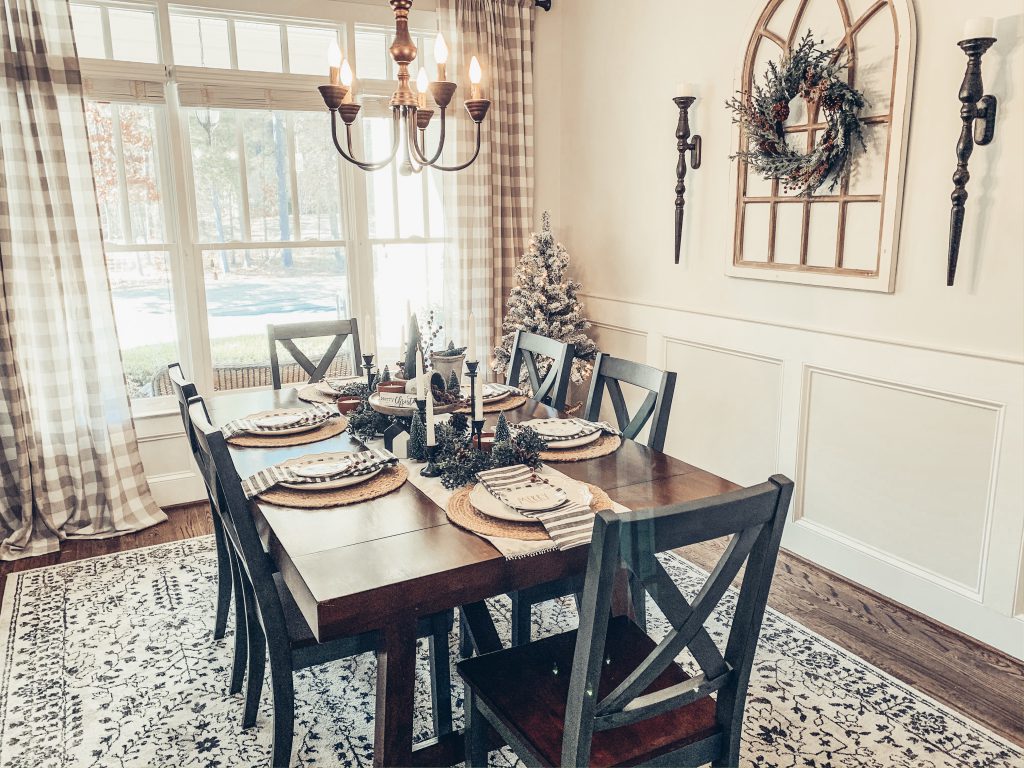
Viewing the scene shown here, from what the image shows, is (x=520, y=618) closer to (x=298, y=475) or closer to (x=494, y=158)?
(x=298, y=475)

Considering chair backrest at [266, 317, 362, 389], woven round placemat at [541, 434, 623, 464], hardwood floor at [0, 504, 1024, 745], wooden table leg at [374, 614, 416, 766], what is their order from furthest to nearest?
chair backrest at [266, 317, 362, 389] < hardwood floor at [0, 504, 1024, 745] < woven round placemat at [541, 434, 623, 464] < wooden table leg at [374, 614, 416, 766]

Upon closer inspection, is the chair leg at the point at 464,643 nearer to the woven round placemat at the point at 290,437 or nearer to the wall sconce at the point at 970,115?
the woven round placemat at the point at 290,437

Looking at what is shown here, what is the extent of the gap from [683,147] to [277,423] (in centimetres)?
221

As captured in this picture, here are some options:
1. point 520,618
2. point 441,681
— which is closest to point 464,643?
point 520,618

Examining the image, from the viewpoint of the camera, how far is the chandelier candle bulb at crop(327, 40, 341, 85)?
2186 millimetres

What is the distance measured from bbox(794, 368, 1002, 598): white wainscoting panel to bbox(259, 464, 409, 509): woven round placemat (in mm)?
1870

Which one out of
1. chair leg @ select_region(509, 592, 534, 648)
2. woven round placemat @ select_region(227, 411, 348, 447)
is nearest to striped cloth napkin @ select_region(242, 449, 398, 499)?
woven round placemat @ select_region(227, 411, 348, 447)

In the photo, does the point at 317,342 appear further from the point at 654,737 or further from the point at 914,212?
the point at 654,737

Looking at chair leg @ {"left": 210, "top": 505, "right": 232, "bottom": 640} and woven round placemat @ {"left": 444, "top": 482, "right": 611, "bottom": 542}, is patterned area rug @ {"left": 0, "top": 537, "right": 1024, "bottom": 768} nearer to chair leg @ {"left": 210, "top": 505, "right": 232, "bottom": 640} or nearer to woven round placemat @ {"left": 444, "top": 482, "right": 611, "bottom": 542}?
chair leg @ {"left": 210, "top": 505, "right": 232, "bottom": 640}

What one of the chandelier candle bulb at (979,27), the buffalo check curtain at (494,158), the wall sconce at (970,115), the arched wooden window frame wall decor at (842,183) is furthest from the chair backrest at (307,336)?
the chandelier candle bulb at (979,27)

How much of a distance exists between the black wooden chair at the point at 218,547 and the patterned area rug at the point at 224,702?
2.7 inches

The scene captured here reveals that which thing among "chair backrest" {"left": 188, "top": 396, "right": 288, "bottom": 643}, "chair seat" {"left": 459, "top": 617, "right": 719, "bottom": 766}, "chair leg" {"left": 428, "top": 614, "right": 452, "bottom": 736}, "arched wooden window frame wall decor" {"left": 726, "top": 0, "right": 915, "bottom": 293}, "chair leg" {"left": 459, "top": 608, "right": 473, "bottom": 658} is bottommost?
"chair leg" {"left": 459, "top": 608, "right": 473, "bottom": 658}

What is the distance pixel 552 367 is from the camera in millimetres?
3023

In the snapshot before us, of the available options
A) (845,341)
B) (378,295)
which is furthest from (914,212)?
(378,295)
